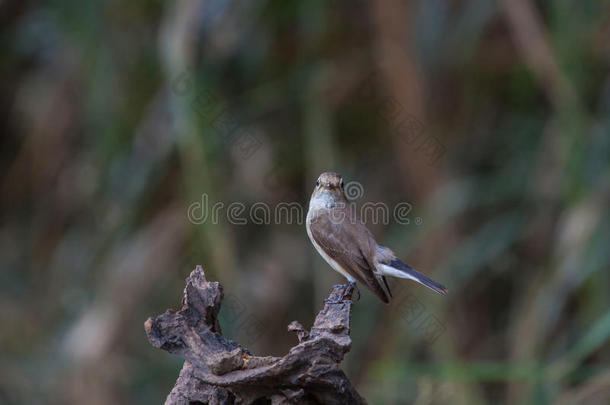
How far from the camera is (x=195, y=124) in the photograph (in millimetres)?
4426

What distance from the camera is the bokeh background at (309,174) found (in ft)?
16.8

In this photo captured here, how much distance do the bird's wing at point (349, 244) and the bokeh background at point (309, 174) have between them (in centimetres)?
85

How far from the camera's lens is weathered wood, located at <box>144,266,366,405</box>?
81.6 inches

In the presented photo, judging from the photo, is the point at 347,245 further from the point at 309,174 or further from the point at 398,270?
the point at 309,174

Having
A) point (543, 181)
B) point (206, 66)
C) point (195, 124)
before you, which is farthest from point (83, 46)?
point (543, 181)

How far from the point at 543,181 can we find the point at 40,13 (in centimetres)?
496

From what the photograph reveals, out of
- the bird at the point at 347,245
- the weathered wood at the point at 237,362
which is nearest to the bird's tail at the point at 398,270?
the bird at the point at 347,245

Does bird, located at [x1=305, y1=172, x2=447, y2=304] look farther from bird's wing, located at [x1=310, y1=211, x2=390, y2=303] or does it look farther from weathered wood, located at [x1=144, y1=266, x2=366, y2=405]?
weathered wood, located at [x1=144, y1=266, x2=366, y2=405]

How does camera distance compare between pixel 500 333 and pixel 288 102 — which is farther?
pixel 500 333

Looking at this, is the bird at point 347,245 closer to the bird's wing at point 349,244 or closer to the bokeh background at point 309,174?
the bird's wing at point 349,244

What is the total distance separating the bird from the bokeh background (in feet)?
2.63

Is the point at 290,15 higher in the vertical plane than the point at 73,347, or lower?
higher

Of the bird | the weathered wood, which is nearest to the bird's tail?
the bird

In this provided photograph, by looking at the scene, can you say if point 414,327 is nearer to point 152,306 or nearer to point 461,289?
point 461,289
